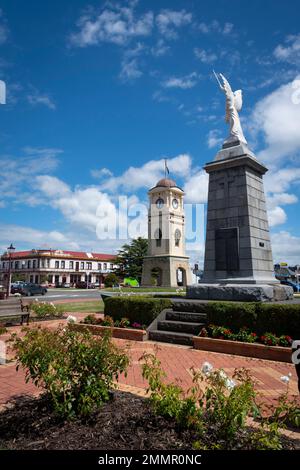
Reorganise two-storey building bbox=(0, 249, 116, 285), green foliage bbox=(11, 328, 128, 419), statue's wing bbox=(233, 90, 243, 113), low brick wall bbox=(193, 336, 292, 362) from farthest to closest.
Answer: two-storey building bbox=(0, 249, 116, 285) → statue's wing bbox=(233, 90, 243, 113) → low brick wall bbox=(193, 336, 292, 362) → green foliage bbox=(11, 328, 128, 419)

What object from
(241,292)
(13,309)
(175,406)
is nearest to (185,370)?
(175,406)

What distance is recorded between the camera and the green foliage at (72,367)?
359cm

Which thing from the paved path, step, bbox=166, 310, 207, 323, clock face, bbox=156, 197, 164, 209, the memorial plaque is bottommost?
the paved path

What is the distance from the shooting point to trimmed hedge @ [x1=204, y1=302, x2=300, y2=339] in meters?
7.36

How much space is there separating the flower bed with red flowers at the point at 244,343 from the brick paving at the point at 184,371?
17 centimetres

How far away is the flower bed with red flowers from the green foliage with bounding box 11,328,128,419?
14.1 ft

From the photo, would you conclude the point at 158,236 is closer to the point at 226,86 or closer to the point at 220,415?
the point at 226,86

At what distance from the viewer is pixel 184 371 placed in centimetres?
616

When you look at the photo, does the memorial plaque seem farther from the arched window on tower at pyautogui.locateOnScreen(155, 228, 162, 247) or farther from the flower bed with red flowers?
the arched window on tower at pyautogui.locateOnScreen(155, 228, 162, 247)

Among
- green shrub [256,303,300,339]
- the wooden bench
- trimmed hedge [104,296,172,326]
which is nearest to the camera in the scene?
green shrub [256,303,300,339]

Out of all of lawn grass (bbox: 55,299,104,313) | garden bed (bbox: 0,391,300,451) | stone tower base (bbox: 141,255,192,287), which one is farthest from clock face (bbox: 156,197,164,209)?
garden bed (bbox: 0,391,300,451)

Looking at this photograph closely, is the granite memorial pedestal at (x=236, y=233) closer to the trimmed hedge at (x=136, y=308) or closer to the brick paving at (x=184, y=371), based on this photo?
the trimmed hedge at (x=136, y=308)

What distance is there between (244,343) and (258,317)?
0.85 metres

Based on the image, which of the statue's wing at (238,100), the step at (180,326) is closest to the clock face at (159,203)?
the statue's wing at (238,100)
